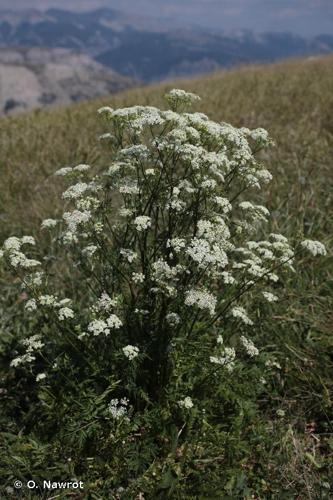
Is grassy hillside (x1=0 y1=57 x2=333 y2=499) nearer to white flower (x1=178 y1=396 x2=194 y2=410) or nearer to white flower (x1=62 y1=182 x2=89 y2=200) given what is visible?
white flower (x1=178 y1=396 x2=194 y2=410)

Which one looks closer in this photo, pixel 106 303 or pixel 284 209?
pixel 106 303

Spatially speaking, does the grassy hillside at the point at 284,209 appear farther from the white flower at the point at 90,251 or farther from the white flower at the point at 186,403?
the white flower at the point at 90,251

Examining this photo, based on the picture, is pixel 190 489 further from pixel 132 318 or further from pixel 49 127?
pixel 49 127

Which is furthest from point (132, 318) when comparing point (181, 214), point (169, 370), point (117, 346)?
point (181, 214)

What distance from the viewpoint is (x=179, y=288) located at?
421 cm

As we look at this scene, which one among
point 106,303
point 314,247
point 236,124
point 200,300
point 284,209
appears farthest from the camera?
point 236,124

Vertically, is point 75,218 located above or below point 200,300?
above

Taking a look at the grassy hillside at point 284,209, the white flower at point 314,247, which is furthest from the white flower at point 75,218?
the grassy hillside at point 284,209

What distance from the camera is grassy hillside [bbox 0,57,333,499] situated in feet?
14.6

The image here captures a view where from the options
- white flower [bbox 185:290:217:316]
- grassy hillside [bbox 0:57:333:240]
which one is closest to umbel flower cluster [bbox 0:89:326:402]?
white flower [bbox 185:290:217:316]

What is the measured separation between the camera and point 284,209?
7914mm

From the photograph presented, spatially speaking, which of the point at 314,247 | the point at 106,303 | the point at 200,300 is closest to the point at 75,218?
the point at 106,303

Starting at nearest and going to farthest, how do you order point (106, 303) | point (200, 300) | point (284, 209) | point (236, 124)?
point (200, 300), point (106, 303), point (284, 209), point (236, 124)

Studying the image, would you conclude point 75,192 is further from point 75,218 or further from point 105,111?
point 105,111
